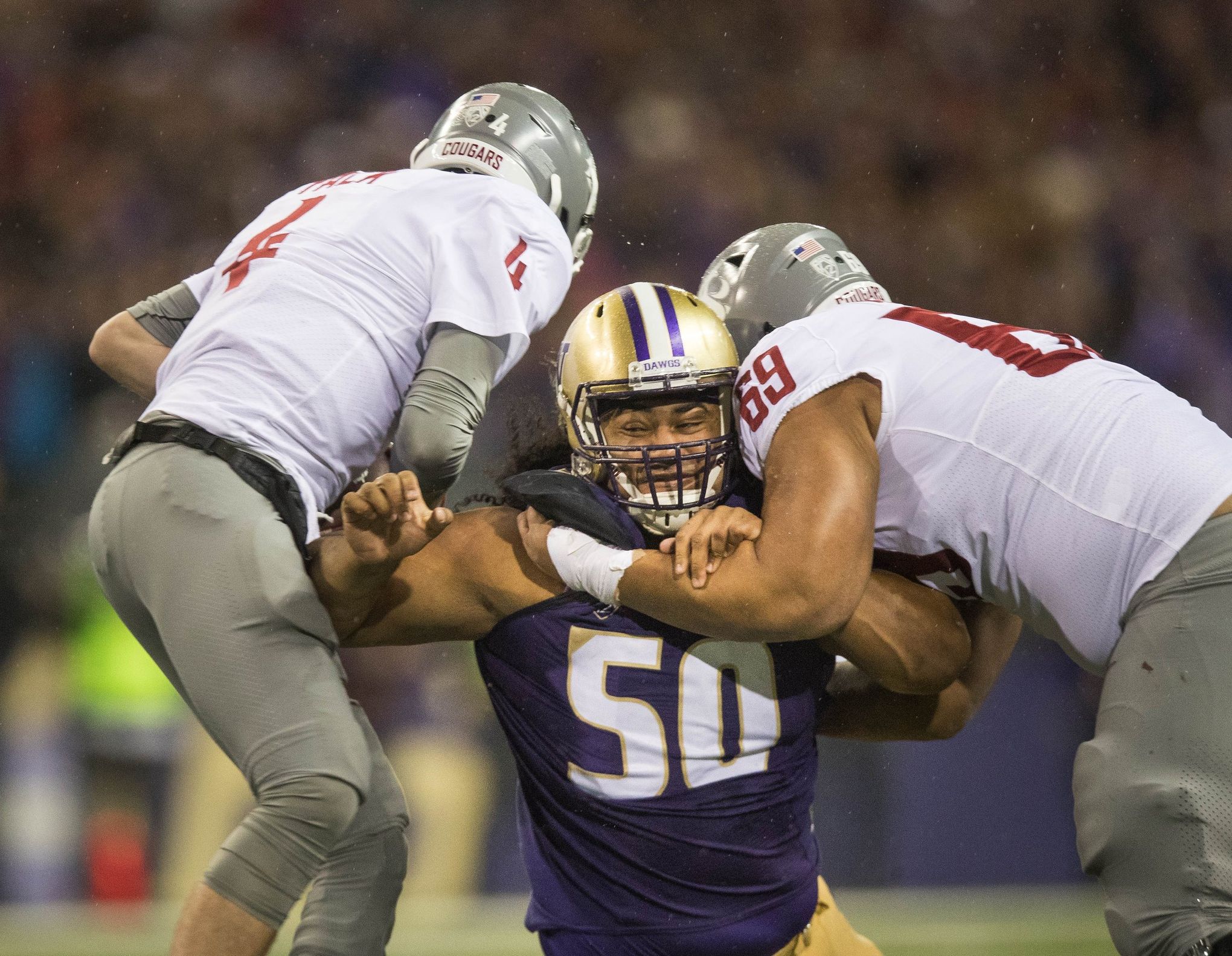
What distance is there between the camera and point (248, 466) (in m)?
2.38

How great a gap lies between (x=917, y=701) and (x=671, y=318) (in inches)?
36.7

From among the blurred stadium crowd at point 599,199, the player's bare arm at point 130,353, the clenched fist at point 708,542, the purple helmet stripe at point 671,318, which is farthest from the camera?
the blurred stadium crowd at point 599,199

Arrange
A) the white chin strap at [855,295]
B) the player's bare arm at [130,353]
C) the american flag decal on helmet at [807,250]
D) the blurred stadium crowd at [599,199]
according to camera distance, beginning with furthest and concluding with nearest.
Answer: the blurred stadium crowd at [599,199] → the american flag decal on helmet at [807,250] → the white chin strap at [855,295] → the player's bare arm at [130,353]

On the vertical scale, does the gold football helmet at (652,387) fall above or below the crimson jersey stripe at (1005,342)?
below

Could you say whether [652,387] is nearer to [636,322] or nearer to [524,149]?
[636,322]

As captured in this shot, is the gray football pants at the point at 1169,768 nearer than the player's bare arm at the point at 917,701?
Yes

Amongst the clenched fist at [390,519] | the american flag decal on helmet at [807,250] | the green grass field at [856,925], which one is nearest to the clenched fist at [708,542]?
the clenched fist at [390,519]

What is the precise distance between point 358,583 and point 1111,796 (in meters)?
1.26

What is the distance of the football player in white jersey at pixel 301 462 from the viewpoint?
224cm

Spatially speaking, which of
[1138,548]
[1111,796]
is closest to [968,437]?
[1138,548]

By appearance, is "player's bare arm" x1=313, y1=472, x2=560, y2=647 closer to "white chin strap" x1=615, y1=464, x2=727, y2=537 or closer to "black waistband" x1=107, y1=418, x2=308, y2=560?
"black waistband" x1=107, y1=418, x2=308, y2=560

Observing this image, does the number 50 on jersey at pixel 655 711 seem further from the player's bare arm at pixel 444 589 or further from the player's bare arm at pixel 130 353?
the player's bare arm at pixel 130 353

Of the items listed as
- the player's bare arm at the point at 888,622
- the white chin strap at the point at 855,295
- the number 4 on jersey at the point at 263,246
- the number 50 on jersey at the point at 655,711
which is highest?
the number 4 on jersey at the point at 263,246

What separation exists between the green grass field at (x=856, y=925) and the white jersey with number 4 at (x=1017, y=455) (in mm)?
2733
